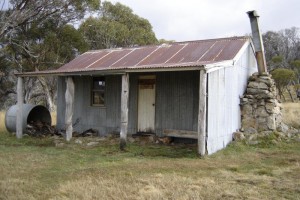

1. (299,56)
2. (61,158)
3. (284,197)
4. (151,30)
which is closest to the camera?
(284,197)

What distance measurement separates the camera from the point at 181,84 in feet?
43.1

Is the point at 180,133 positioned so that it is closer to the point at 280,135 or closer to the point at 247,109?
the point at 247,109

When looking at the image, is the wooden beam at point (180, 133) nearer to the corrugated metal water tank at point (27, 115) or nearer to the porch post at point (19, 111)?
the porch post at point (19, 111)

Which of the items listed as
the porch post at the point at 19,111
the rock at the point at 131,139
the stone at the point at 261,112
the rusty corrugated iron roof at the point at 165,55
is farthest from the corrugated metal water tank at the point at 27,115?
the stone at the point at 261,112

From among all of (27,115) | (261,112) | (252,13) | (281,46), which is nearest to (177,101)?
(261,112)

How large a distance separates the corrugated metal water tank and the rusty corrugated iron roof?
256 cm

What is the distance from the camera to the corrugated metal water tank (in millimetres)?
15703

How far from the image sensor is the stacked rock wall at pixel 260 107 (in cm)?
1339

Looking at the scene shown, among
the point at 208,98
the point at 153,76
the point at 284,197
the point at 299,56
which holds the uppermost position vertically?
the point at 299,56

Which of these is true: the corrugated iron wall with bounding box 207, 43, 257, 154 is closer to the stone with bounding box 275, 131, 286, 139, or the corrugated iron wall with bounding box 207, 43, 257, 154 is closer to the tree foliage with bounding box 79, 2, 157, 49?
the stone with bounding box 275, 131, 286, 139

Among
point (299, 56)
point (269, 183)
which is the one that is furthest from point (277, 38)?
point (269, 183)

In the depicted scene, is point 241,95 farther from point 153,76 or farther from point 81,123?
point 81,123

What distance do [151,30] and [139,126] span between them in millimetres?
19763

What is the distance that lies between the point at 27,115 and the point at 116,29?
16000mm
